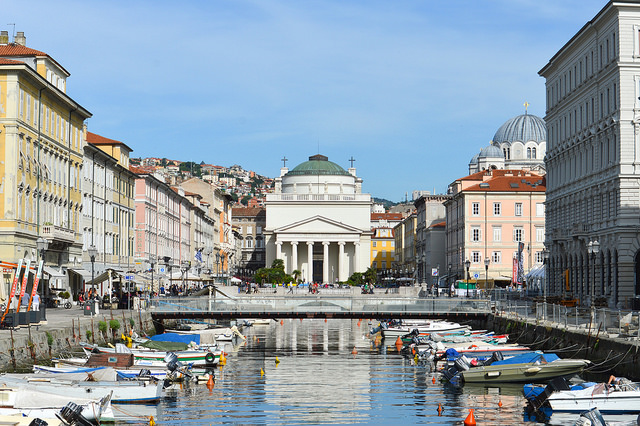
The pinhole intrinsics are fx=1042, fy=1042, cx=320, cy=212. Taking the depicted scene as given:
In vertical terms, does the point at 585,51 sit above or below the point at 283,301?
above

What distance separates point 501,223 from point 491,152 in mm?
69531

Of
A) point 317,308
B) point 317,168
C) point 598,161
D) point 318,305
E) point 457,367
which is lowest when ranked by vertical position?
point 457,367

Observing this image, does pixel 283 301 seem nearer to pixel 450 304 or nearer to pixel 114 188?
pixel 450 304

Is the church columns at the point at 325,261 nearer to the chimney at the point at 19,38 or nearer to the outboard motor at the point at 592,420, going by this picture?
the chimney at the point at 19,38

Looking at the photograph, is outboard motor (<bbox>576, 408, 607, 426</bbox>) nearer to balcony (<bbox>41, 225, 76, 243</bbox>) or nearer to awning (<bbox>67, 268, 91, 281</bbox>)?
balcony (<bbox>41, 225, 76, 243</bbox>)

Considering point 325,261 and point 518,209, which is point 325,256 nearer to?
point 325,261

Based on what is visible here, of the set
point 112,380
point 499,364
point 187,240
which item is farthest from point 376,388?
point 187,240

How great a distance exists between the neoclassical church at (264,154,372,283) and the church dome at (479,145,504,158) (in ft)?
78.0

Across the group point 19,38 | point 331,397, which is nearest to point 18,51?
point 19,38

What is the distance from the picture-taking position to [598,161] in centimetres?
6750

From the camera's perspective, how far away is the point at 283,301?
5875cm

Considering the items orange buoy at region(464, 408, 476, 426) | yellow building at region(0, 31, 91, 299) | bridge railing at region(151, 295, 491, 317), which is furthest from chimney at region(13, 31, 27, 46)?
orange buoy at region(464, 408, 476, 426)

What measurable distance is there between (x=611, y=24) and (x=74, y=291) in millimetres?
39458

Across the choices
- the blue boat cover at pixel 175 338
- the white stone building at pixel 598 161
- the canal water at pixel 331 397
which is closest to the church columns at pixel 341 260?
the white stone building at pixel 598 161
